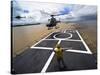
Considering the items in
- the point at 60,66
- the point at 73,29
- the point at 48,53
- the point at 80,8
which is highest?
the point at 80,8

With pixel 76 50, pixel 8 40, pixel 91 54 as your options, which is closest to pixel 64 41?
pixel 76 50

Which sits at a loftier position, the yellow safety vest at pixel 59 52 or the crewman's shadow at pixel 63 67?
the yellow safety vest at pixel 59 52

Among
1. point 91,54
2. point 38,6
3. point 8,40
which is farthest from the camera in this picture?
point 91,54

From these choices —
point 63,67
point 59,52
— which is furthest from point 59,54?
point 63,67

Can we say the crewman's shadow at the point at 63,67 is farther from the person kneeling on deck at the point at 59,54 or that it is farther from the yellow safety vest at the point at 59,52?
the yellow safety vest at the point at 59,52

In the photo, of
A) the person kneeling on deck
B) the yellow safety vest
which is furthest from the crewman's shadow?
the yellow safety vest

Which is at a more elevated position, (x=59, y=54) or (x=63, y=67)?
(x=59, y=54)

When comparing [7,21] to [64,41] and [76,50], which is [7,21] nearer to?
[64,41]

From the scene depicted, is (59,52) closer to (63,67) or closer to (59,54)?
(59,54)

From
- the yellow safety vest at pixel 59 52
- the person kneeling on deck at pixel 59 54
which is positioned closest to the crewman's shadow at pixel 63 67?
the person kneeling on deck at pixel 59 54

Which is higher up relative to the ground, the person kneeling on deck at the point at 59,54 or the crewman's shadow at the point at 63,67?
the person kneeling on deck at the point at 59,54

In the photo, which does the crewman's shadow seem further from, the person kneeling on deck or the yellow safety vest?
the yellow safety vest
